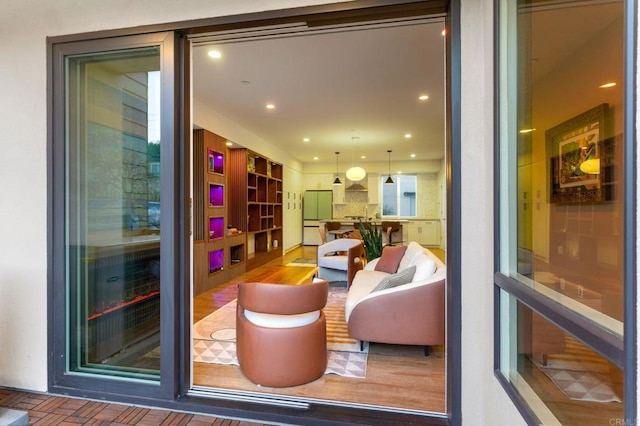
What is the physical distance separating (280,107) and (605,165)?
449 cm

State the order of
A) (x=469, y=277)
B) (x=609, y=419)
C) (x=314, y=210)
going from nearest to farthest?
(x=609, y=419) → (x=469, y=277) → (x=314, y=210)

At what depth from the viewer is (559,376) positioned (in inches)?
44.1

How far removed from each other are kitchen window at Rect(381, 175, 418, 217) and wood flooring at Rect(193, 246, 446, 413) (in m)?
8.20

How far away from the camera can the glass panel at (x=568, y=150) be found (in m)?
0.90

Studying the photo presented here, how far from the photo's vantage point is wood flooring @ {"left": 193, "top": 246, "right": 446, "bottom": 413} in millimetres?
2025

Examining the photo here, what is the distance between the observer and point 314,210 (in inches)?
432

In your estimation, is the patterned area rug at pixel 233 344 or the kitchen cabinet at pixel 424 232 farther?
the kitchen cabinet at pixel 424 232

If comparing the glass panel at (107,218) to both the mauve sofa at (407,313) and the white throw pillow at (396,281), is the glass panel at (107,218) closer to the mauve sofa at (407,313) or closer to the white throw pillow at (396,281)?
the mauve sofa at (407,313)

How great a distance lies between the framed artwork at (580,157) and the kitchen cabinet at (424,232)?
9158 mm

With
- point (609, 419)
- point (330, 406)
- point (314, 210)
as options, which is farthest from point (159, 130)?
point (314, 210)

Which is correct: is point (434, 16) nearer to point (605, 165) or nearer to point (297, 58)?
point (605, 165)

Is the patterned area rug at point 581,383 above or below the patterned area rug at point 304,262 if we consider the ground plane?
above

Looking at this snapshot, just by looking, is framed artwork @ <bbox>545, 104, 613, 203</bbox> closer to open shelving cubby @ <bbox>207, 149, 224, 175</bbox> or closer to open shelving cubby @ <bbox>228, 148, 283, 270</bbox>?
open shelving cubby @ <bbox>207, 149, 224, 175</bbox>

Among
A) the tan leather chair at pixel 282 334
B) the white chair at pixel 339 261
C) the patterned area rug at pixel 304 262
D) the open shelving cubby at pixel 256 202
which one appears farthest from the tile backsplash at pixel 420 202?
the tan leather chair at pixel 282 334
